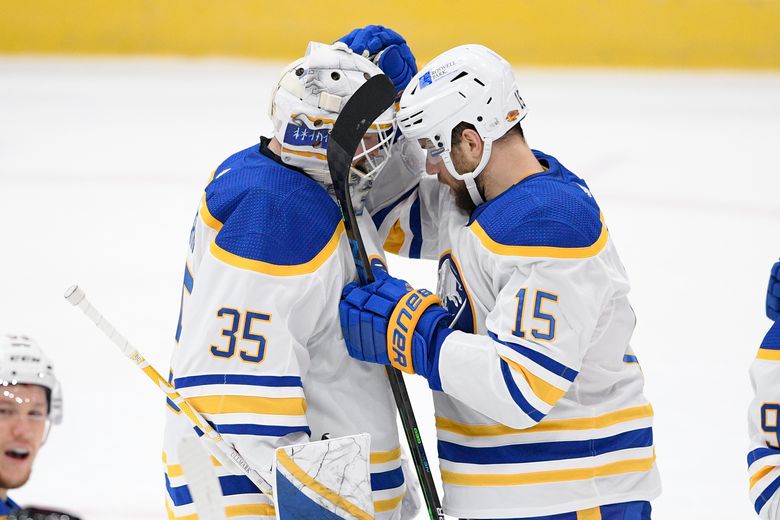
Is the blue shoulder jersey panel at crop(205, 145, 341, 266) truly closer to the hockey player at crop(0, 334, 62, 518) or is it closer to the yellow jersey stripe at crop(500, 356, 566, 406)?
the yellow jersey stripe at crop(500, 356, 566, 406)

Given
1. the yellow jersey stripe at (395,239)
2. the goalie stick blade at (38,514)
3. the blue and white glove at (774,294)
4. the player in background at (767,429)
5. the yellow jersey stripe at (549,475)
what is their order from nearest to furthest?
the goalie stick blade at (38,514) < the player in background at (767,429) < the blue and white glove at (774,294) < the yellow jersey stripe at (549,475) < the yellow jersey stripe at (395,239)

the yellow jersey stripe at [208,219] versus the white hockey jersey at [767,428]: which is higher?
the yellow jersey stripe at [208,219]

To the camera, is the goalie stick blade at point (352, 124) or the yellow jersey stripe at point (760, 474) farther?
the goalie stick blade at point (352, 124)

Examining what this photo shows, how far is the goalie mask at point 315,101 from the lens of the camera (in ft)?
6.10

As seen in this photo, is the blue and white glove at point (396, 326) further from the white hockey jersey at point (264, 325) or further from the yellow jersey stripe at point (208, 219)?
the yellow jersey stripe at point (208, 219)

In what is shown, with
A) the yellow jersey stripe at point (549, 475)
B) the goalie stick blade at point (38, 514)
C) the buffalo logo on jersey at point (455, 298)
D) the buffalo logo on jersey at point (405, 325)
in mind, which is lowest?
the goalie stick blade at point (38, 514)

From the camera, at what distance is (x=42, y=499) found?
276cm

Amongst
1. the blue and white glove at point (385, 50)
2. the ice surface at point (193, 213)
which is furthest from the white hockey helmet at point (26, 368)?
the ice surface at point (193, 213)

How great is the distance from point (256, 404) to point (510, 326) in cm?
42

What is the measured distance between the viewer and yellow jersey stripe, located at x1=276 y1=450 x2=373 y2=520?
1729 millimetres

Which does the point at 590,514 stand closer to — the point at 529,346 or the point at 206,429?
the point at 529,346

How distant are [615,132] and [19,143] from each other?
321cm

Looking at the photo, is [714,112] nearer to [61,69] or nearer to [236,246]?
[61,69]

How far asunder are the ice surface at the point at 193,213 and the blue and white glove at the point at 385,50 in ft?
4.52
